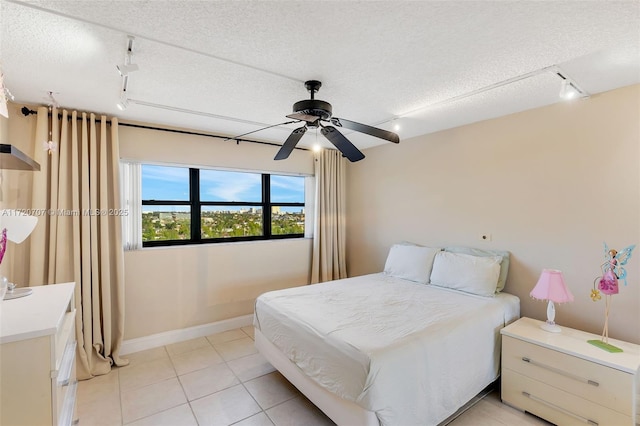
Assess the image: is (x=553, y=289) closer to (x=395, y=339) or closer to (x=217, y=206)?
(x=395, y=339)

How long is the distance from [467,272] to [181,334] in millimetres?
3295

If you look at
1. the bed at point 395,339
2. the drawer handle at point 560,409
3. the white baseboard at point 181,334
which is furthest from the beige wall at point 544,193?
the white baseboard at point 181,334

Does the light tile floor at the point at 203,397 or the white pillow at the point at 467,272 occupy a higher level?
the white pillow at the point at 467,272

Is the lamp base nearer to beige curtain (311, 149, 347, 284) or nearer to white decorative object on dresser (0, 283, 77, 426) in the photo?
beige curtain (311, 149, 347, 284)

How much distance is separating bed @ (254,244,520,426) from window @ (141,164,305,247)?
1462 millimetres

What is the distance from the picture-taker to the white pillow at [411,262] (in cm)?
326

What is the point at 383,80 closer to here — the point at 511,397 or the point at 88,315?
the point at 511,397

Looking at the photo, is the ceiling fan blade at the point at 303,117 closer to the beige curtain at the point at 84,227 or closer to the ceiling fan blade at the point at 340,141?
the ceiling fan blade at the point at 340,141

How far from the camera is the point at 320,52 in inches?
68.1

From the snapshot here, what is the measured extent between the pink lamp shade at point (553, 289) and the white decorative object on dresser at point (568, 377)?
29 cm

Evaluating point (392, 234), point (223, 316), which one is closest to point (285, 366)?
point (223, 316)

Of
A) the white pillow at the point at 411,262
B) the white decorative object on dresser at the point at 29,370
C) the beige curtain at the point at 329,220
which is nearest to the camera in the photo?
the white decorative object on dresser at the point at 29,370

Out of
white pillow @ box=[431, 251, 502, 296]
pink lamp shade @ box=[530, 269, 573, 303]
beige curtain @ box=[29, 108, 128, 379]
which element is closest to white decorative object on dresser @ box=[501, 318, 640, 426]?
pink lamp shade @ box=[530, 269, 573, 303]

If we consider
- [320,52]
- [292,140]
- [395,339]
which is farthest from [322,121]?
[395,339]
